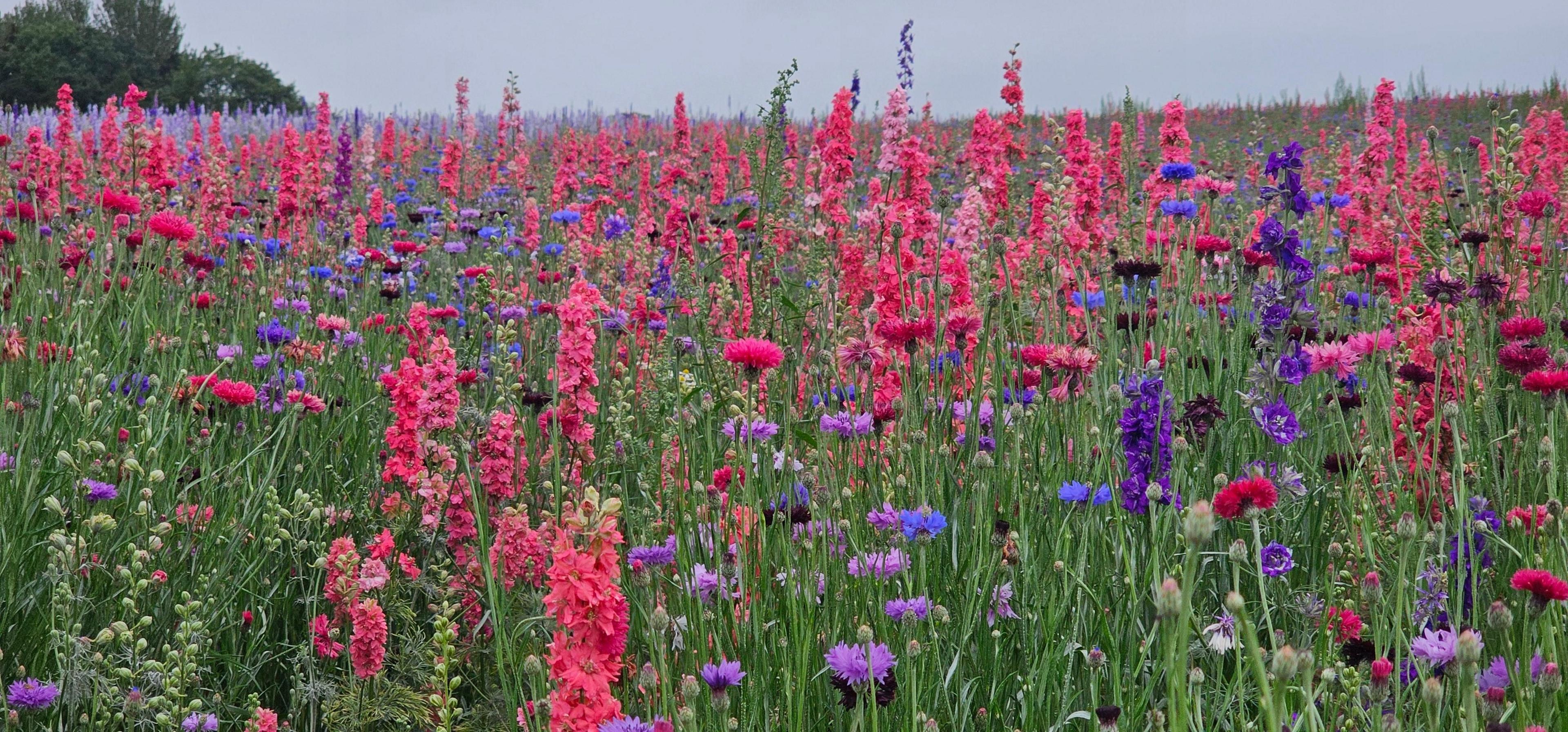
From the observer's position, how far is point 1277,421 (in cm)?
250

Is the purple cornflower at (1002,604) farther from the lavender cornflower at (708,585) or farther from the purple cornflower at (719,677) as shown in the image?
the purple cornflower at (719,677)

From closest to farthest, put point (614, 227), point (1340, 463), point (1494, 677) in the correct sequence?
point (1494, 677)
point (1340, 463)
point (614, 227)

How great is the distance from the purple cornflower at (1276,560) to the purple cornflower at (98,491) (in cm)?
233

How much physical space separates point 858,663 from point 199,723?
1.37 metres

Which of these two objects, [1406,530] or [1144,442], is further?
[1144,442]

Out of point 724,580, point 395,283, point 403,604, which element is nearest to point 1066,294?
point 724,580

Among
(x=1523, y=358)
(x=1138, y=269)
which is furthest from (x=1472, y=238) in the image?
(x=1138, y=269)

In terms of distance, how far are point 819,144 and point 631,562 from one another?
12.4 feet

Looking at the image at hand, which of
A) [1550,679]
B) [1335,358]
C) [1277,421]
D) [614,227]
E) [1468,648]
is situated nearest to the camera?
[1468,648]

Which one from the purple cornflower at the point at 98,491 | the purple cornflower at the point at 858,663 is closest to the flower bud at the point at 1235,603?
the purple cornflower at the point at 858,663

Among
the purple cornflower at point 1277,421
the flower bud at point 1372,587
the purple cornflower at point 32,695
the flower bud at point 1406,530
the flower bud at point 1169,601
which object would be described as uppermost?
the flower bud at point 1169,601

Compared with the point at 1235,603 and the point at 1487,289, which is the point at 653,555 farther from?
the point at 1487,289

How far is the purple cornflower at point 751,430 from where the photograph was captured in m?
2.38

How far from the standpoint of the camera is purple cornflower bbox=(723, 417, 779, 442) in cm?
238
